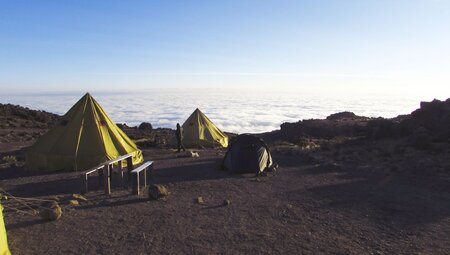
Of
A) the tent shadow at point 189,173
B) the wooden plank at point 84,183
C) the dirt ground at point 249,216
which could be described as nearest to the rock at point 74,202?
the dirt ground at point 249,216

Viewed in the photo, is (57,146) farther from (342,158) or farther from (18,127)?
(18,127)

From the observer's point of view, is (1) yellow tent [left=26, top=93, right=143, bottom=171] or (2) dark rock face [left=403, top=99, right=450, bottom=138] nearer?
(1) yellow tent [left=26, top=93, right=143, bottom=171]

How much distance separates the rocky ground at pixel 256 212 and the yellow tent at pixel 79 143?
33.7 inches

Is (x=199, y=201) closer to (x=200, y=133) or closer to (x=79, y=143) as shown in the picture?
(x=79, y=143)

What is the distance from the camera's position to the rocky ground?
7.18 metres

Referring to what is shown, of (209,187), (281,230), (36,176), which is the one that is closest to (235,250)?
(281,230)

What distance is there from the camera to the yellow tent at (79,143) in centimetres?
1466

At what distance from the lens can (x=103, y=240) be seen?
734 cm

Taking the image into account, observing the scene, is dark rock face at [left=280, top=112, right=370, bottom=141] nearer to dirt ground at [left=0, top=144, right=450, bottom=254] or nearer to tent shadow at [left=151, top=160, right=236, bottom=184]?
tent shadow at [left=151, top=160, right=236, bottom=184]

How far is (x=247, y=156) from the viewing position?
14516 mm

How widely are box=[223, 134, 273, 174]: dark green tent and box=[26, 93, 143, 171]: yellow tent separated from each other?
13.4 ft

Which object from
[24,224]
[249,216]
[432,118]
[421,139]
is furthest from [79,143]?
[432,118]

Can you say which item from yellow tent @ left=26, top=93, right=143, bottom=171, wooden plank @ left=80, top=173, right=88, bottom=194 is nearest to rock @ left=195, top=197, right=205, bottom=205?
wooden plank @ left=80, top=173, right=88, bottom=194

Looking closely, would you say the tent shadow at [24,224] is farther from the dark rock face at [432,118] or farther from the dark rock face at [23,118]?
the dark rock face at [23,118]
